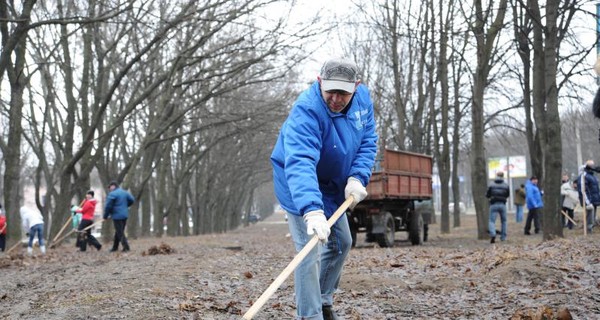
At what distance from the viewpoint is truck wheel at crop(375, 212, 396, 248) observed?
57.9 feet

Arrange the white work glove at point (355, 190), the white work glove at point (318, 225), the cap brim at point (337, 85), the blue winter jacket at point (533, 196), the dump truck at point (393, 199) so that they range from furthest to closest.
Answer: the blue winter jacket at point (533, 196)
the dump truck at point (393, 199)
the white work glove at point (355, 190)
the cap brim at point (337, 85)
the white work glove at point (318, 225)

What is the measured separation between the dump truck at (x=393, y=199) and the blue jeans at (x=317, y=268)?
11.7m

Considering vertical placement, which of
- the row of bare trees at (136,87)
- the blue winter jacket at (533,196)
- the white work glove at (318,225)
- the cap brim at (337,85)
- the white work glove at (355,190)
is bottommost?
the white work glove at (318,225)

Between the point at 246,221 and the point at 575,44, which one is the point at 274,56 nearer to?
the point at 575,44

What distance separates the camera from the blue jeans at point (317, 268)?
197 inches

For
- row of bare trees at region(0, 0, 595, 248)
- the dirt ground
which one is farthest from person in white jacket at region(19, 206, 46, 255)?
the dirt ground

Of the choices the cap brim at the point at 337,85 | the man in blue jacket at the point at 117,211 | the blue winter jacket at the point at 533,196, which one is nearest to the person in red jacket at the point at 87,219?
the man in blue jacket at the point at 117,211

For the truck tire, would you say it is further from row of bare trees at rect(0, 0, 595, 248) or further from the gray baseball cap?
the gray baseball cap

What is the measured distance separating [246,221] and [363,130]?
251ft

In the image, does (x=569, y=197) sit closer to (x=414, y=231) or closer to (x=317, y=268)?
(x=414, y=231)

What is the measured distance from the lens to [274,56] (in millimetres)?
23016

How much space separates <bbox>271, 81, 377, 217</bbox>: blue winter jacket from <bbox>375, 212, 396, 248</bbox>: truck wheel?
12.2 metres

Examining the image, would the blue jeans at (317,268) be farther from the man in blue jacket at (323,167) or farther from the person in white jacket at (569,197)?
the person in white jacket at (569,197)

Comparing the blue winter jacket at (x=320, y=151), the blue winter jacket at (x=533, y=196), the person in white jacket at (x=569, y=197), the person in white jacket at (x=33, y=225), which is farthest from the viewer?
the person in white jacket at (x=569, y=197)
